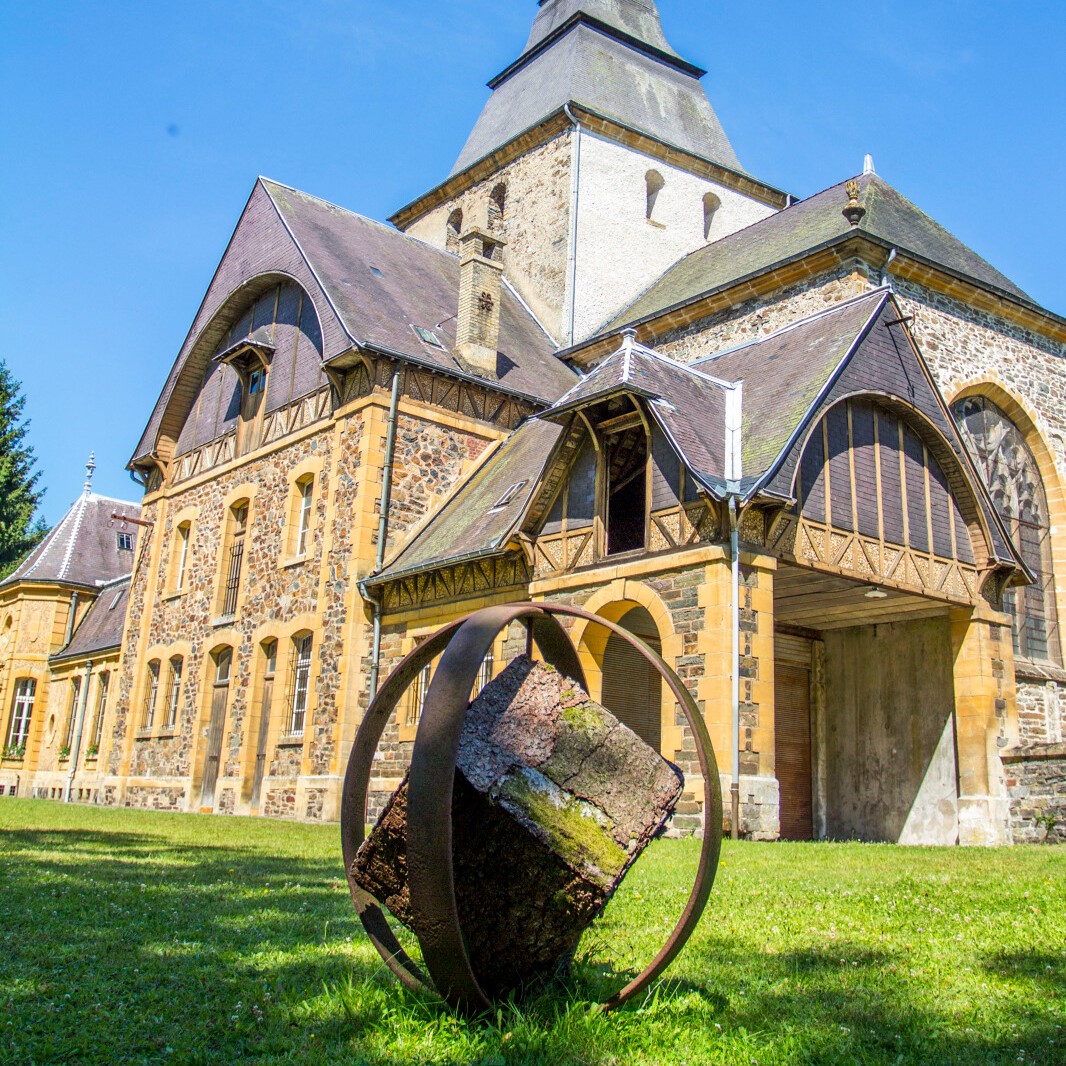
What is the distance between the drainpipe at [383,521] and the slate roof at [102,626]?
42.7 ft

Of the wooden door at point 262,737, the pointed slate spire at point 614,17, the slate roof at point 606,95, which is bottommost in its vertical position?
the wooden door at point 262,737

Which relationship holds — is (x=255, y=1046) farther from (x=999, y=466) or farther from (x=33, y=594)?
(x=33, y=594)

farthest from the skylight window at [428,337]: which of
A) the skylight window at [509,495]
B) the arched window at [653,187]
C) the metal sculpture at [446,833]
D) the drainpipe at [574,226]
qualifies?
the metal sculpture at [446,833]

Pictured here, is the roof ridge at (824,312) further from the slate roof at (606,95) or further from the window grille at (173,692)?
the window grille at (173,692)

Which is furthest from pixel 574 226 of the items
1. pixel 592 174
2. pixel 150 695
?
pixel 150 695

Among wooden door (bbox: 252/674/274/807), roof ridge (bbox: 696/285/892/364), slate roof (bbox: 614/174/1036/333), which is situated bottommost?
wooden door (bbox: 252/674/274/807)

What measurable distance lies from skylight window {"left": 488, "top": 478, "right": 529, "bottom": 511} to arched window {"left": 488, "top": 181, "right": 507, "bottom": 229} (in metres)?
12.0

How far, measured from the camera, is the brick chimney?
21094 mm

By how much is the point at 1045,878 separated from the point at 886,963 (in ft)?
13.3

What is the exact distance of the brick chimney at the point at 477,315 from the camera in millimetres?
21094

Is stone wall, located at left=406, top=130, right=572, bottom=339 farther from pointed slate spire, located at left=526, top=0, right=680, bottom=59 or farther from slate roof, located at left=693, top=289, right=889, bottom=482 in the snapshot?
slate roof, located at left=693, top=289, right=889, bottom=482

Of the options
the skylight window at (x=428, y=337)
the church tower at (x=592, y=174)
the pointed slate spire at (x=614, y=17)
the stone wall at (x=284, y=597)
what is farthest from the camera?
the pointed slate spire at (x=614, y=17)

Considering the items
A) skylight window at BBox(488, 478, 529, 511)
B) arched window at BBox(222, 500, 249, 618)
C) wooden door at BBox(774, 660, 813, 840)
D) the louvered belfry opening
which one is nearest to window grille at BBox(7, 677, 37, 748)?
arched window at BBox(222, 500, 249, 618)

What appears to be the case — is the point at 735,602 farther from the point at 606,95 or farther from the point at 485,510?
the point at 606,95
